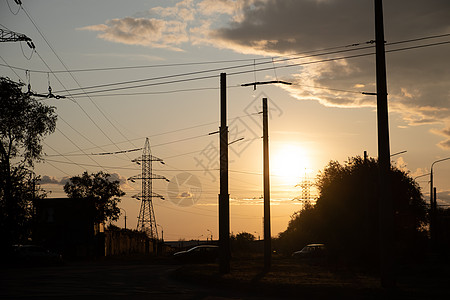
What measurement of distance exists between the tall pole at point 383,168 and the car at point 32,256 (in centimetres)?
3548

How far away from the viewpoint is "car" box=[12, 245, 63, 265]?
48219 millimetres

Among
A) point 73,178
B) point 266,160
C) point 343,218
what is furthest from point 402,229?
point 73,178

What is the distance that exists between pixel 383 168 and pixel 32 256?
36640 millimetres

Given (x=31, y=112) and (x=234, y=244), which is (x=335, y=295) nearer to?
(x=31, y=112)

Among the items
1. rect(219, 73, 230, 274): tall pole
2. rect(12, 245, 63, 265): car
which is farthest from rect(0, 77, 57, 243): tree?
rect(219, 73, 230, 274): tall pole

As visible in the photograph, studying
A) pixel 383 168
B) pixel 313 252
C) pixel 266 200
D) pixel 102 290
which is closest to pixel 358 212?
pixel 266 200

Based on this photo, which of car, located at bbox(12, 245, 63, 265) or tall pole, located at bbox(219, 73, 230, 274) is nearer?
tall pole, located at bbox(219, 73, 230, 274)

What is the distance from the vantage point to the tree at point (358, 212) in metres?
41.7

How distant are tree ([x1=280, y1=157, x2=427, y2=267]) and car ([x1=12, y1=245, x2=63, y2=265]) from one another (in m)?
22.4

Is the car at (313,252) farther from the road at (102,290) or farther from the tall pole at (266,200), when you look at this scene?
the road at (102,290)

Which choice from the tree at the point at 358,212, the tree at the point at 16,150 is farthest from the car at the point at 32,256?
the tree at the point at 358,212

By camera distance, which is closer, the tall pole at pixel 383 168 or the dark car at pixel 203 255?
the tall pole at pixel 383 168

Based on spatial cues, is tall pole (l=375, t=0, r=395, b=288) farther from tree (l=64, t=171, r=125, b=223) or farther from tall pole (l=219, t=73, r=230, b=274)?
tree (l=64, t=171, r=125, b=223)

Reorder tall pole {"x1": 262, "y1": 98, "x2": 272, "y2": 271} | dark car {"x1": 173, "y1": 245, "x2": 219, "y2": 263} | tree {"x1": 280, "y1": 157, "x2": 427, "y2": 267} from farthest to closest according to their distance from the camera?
dark car {"x1": 173, "y1": 245, "x2": 219, "y2": 263} < tree {"x1": 280, "y1": 157, "x2": 427, "y2": 267} < tall pole {"x1": 262, "y1": 98, "x2": 272, "y2": 271}
